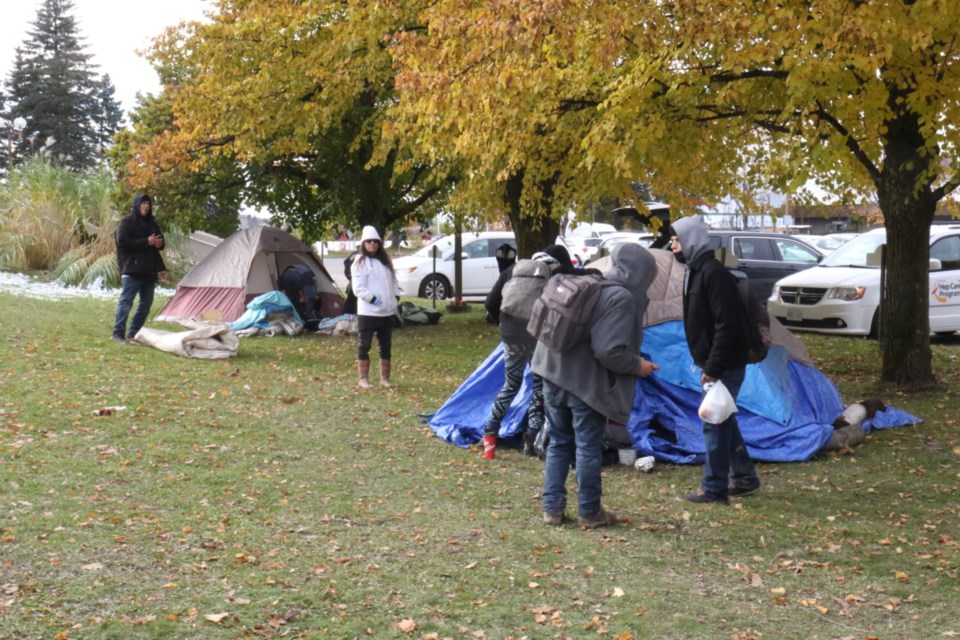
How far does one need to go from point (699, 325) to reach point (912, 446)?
3.11m

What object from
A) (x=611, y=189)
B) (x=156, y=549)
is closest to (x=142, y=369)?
(x=611, y=189)

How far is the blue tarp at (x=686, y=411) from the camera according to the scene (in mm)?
8383

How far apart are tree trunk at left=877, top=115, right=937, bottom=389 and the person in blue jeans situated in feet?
14.5

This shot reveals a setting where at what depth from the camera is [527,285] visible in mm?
7371

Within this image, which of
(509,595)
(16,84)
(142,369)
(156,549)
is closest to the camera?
(509,595)

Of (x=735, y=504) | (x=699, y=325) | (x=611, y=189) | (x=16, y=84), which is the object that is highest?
(x=16, y=84)

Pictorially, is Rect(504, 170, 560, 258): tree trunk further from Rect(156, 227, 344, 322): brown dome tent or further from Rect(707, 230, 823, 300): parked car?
Rect(707, 230, 823, 300): parked car

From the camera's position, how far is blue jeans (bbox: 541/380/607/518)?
246 inches

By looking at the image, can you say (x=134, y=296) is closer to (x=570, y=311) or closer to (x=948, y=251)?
(x=570, y=311)

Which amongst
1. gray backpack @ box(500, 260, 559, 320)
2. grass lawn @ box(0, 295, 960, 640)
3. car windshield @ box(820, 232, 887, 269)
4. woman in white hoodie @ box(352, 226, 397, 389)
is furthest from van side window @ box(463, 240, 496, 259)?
gray backpack @ box(500, 260, 559, 320)

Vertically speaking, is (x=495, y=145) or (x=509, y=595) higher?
(x=495, y=145)

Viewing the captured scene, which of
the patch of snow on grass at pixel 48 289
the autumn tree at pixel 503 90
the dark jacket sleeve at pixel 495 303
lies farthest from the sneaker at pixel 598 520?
the patch of snow on grass at pixel 48 289

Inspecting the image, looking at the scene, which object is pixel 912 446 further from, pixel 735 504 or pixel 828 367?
pixel 828 367

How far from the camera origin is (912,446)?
8.80 metres
